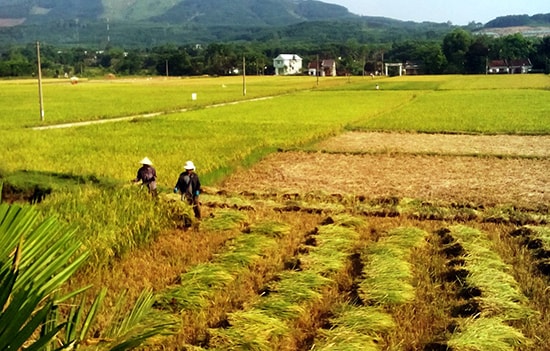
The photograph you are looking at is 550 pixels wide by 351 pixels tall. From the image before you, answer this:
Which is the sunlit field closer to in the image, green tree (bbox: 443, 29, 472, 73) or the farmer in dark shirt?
the farmer in dark shirt

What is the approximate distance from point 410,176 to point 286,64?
321 feet

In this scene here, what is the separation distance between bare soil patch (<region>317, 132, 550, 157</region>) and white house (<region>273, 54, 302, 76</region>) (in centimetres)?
8693

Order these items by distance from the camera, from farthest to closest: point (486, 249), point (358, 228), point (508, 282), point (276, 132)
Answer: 1. point (276, 132)
2. point (358, 228)
3. point (486, 249)
4. point (508, 282)

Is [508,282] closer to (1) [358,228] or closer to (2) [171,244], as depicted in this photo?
(1) [358,228]

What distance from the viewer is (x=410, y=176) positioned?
45.3 ft

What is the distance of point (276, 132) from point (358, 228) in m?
12.8

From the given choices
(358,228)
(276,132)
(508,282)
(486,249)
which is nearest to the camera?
(508,282)

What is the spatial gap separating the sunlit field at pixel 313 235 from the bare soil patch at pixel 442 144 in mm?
138

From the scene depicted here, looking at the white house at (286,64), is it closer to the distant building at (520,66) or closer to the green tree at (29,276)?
the distant building at (520,66)

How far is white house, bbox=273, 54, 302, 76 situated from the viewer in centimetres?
10769

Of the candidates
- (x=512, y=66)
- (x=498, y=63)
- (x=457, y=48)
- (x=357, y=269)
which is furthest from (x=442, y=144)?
(x=512, y=66)

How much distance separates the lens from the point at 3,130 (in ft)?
70.8

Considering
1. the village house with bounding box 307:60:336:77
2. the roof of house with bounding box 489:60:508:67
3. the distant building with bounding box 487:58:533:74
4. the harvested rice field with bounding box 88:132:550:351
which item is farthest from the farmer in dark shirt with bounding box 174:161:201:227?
the distant building with bounding box 487:58:533:74

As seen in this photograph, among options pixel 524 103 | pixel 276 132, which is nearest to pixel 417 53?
pixel 524 103
